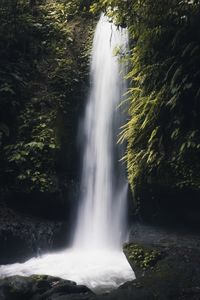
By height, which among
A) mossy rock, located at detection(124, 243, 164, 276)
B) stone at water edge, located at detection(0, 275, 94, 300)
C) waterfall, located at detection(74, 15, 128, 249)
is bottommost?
stone at water edge, located at detection(0, 275, 94, 300)

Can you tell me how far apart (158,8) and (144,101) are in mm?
1924

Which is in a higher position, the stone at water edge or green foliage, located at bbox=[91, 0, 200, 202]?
green foliage, located at bbox=[91, 0, 200, 202]

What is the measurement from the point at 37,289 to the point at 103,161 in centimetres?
461

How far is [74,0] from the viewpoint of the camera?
14281 mm

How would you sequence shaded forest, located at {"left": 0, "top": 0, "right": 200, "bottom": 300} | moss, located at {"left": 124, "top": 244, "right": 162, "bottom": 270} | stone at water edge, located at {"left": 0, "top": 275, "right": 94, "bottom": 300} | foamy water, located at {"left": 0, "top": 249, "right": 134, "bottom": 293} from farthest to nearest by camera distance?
shaded forest, located at {"left": 0, "top": 0, "right": 200, "bottom": 300}
moss, located at {"left": 124, "top": 244, "right": 162, "bottom": 270}
foamy water, located at {"left": 0, "top": 249, "right": 134, "bottom": 293}
stone at water edge, located at {"left": 0, "top": 275, "right": 94, "bottom": 300}

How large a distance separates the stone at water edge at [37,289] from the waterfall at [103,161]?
3051 millimetres

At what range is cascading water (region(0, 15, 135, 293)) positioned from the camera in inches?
327

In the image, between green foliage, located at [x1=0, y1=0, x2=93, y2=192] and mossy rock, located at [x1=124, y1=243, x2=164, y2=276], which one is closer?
mossy rock, located at [x1=124, y1=243, x2=164, y2=276]

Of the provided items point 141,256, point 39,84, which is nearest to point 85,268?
point 141,256

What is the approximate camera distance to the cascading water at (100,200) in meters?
8.30

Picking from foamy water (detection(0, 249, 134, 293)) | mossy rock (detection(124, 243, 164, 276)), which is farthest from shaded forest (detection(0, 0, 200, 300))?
foamy water (detection(0, 249, 134, 293))

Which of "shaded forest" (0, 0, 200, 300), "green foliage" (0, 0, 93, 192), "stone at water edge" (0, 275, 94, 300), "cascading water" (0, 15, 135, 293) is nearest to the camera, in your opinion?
"stone at water edge" (0, 275, 94, 300)

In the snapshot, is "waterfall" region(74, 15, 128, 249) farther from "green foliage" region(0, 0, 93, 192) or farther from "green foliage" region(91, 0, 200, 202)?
"green foliage" region(91, 0, 200, 202)

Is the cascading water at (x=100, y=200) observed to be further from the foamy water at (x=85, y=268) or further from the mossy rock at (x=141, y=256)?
the mossy rock at (x=141, y=256)
